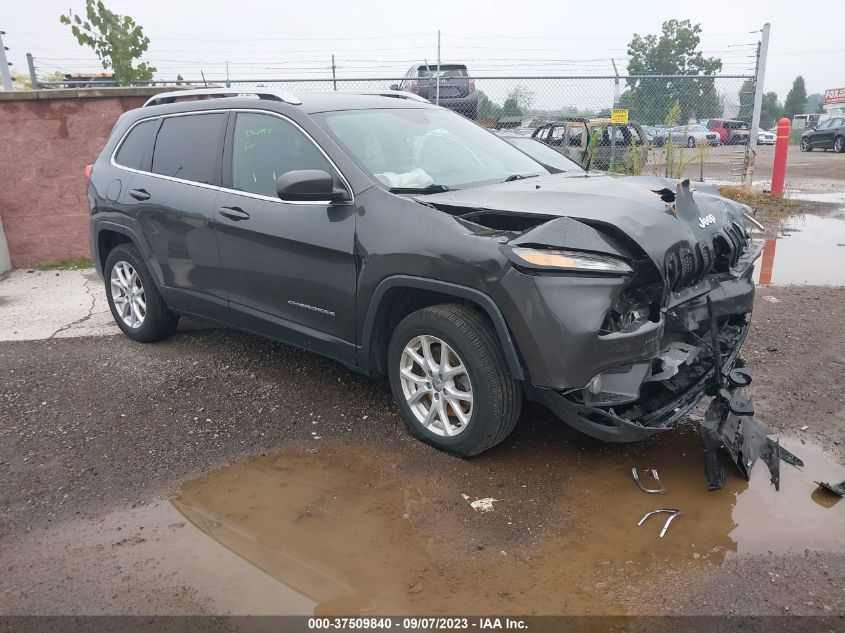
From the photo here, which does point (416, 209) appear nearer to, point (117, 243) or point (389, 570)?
point (389, 570)

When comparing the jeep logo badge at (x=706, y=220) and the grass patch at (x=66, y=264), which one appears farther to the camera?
the grass patch at (x=66, y=264)

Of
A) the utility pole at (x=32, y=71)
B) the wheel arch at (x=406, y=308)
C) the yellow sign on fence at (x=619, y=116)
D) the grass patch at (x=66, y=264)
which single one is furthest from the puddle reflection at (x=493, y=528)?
the yellow sign on fence at (x=619, y=116)

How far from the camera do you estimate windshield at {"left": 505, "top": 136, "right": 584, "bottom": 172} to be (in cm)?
555

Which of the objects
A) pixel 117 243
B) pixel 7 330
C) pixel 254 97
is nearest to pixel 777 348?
pixel 254 97

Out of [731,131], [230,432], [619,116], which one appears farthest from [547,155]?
[731,131]

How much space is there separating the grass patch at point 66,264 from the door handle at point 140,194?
13.7 feet

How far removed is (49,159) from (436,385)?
23.3ft

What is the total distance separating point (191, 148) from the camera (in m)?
4.82

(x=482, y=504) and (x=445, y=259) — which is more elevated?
(x=445, y=259)

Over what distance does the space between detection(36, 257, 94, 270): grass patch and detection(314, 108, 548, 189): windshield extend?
5.95 meters

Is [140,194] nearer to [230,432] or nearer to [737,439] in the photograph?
[230,432]

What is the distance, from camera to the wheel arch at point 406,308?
10.5 feet

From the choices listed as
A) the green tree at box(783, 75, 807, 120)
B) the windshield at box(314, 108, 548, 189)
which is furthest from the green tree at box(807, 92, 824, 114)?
the windshield at box(314, 108, 548, 189)

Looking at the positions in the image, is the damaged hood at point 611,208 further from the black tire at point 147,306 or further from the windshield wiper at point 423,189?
the black tire at point 147,306
